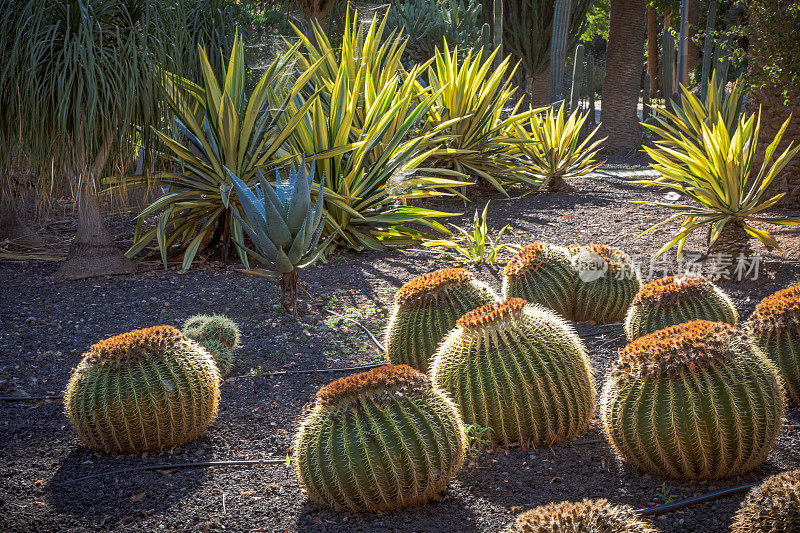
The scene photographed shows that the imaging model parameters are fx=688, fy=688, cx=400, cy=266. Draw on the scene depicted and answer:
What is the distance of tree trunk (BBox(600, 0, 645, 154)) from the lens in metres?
13.2

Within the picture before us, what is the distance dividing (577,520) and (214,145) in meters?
4.91

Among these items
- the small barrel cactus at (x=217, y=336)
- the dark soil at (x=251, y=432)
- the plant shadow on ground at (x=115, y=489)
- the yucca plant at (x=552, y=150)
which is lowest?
the plant shadow on ground at (x=115, y=489)

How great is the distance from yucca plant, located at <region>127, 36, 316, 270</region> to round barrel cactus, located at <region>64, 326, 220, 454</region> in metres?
2.69

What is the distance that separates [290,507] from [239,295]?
2840 millimetres

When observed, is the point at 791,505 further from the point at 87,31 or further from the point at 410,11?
the point at 410,11

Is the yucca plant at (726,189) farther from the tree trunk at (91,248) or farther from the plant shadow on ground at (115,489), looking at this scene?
the tree trunk at (91,248)

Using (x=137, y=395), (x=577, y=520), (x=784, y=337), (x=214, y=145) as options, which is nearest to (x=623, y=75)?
(x=214, y=145)

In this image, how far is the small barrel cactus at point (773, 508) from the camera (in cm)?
178

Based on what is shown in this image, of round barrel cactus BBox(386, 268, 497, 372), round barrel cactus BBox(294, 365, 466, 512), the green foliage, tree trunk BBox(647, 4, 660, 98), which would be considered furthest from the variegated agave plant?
tree trunk BBox(647, 4, 660, 98)

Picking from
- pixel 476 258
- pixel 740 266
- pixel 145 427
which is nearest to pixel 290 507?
pixel 145 427

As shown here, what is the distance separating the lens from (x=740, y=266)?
506cm

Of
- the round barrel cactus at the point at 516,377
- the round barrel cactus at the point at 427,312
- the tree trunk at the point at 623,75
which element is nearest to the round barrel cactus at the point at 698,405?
the round barrel cactus at the point at 516,377

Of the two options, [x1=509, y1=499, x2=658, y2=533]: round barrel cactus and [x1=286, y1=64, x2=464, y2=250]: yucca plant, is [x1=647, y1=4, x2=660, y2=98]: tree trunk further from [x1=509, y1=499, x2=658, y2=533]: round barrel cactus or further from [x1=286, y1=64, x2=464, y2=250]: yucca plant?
[x1=509, y1=499, x2=658, y2=533]: round barrel cactus

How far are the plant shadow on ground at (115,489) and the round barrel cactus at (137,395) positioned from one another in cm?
9
